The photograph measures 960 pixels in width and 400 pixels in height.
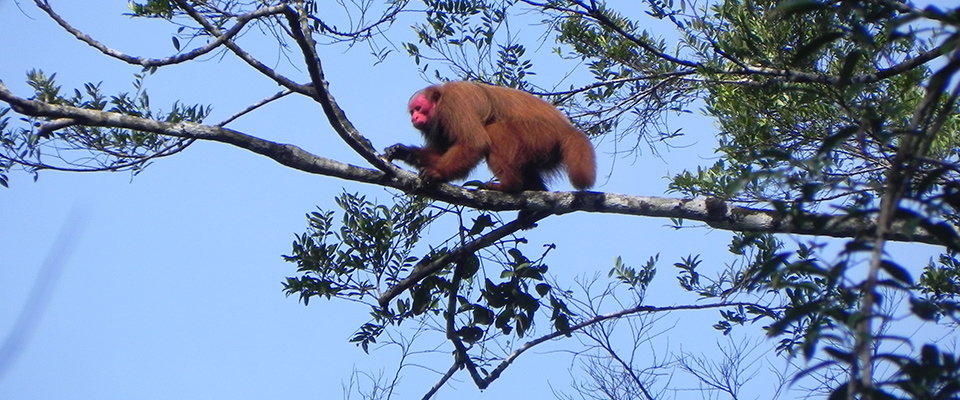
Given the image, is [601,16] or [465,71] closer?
[601,16]

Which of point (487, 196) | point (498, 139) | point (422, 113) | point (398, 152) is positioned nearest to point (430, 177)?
point (487, 196)

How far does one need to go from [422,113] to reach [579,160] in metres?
1.45

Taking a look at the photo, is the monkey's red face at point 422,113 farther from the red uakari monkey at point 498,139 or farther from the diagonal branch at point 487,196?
the diagonal branch at point 487,196

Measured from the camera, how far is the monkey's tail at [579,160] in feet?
21.3

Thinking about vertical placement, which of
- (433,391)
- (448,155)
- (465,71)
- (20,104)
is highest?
(465,71)

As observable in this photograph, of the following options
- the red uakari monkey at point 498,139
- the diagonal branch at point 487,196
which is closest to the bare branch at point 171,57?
the diagonal branch at point 487,196

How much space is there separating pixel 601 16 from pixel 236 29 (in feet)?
11.0

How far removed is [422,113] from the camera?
730 cm

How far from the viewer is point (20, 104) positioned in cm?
442

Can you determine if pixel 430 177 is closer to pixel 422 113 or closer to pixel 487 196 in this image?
pixel 487 196

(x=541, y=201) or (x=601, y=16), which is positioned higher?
(x=601, y=16)

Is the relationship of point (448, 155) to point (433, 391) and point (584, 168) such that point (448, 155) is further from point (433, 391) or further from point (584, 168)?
point (433, 391)

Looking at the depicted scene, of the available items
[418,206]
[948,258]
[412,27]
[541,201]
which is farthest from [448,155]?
[948,258]

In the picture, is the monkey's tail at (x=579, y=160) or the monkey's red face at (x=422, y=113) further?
the monkey's red face at (x=422, y=113)
